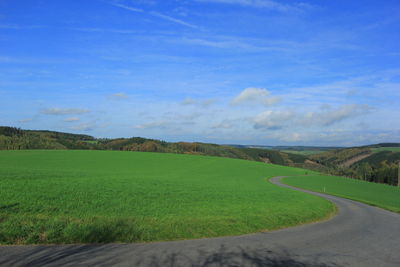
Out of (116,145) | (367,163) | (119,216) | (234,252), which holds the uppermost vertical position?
(116,145)

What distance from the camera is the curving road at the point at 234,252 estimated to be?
805 centimetres

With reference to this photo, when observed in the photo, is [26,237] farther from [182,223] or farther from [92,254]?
[182,223]

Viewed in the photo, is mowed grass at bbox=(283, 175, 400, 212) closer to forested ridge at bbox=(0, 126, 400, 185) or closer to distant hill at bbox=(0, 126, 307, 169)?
forested ridge at bbox=(0, 126, 400, 185)

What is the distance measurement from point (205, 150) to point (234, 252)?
5183 inches

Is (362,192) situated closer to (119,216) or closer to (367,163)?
(119,216)

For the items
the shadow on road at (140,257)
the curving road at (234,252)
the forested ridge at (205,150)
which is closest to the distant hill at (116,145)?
the forested ridge at (205,150)

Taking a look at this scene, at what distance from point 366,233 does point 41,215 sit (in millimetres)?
13980

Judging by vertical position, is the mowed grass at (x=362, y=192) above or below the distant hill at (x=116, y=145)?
below

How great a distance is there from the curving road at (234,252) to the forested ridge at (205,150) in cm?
9782

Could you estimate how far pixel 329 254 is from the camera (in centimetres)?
991

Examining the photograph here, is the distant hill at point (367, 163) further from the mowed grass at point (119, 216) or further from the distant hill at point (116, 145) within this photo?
the mowed grass at point (119, 216)

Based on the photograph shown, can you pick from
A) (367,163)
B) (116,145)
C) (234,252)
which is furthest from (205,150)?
(234,252)

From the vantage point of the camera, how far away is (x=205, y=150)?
141125 mm

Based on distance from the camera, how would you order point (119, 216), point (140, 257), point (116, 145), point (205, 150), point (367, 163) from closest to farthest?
point (140, 257), point (119, 216), point (116, 145), point (367, 163), point (205, 150)
